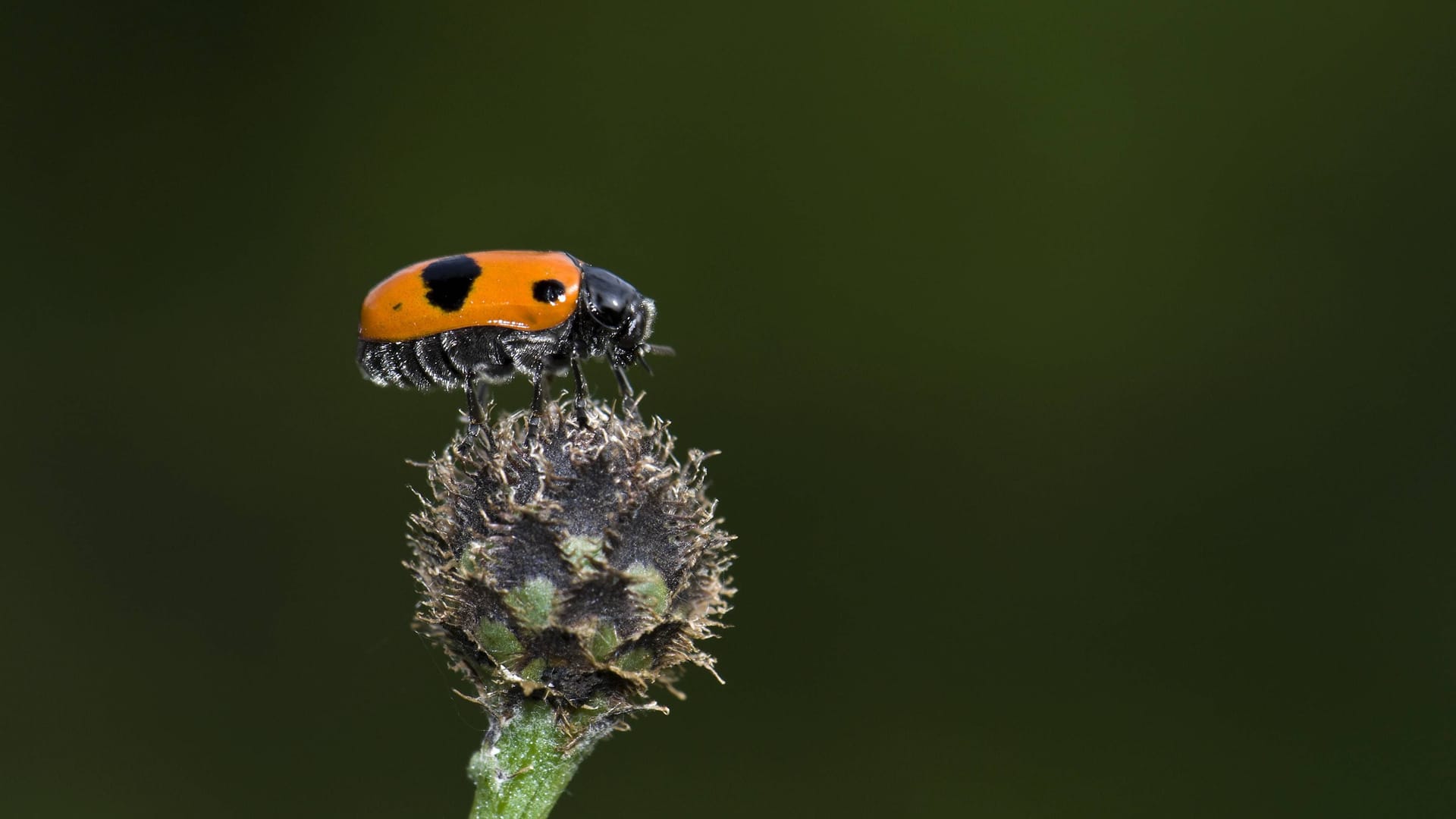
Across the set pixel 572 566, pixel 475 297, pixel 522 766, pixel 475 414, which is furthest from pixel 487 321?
pixel 522 766

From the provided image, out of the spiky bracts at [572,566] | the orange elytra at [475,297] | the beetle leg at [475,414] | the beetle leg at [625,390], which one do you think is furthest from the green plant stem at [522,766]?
the orange elytra at [475,297]

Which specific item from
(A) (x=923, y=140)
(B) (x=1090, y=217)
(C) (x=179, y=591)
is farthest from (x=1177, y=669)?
(C) (x=179, y=591)

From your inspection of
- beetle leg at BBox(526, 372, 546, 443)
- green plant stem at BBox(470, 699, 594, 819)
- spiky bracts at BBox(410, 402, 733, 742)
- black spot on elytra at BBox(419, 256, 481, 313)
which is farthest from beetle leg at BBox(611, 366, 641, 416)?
green plant stem at BBox(470, 699, 594, 819)

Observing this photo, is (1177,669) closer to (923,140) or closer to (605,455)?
(923,140)

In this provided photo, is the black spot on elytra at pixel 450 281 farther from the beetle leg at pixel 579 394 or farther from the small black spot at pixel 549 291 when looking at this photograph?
the beetle leg at pixel 579 394

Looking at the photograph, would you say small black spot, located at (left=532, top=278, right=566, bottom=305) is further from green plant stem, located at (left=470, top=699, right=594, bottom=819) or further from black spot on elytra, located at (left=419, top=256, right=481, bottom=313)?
green plant stem, located at (left=470, top=699, right=594, bottom=819)
